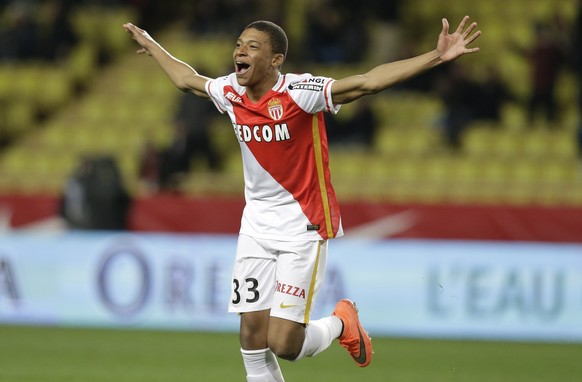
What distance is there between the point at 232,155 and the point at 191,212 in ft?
9.37

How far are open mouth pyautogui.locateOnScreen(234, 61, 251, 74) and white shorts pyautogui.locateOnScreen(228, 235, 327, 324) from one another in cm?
94

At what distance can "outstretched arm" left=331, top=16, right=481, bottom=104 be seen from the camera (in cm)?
624

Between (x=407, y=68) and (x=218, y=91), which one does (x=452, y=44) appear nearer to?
(x=407, y=68)

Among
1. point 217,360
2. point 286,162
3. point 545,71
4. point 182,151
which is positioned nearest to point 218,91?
point 286,162

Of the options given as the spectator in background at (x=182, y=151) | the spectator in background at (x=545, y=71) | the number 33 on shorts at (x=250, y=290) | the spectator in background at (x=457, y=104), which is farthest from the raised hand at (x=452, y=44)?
the spectator in background at (x=545, y=71)

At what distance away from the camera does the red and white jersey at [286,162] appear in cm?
670

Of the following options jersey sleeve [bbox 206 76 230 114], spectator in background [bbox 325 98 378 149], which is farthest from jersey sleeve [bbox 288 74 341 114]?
spectator in background [bbox 325 98 378 149]

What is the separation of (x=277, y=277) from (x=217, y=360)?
380 cm

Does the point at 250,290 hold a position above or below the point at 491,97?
below

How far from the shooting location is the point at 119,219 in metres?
13.7

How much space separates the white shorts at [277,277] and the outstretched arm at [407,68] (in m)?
0.89

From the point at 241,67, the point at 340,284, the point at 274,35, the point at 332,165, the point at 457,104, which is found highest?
the point at 274,35

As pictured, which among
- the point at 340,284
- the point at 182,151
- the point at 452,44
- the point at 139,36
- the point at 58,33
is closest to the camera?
the point at 452,44

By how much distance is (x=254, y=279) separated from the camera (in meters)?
6.80
